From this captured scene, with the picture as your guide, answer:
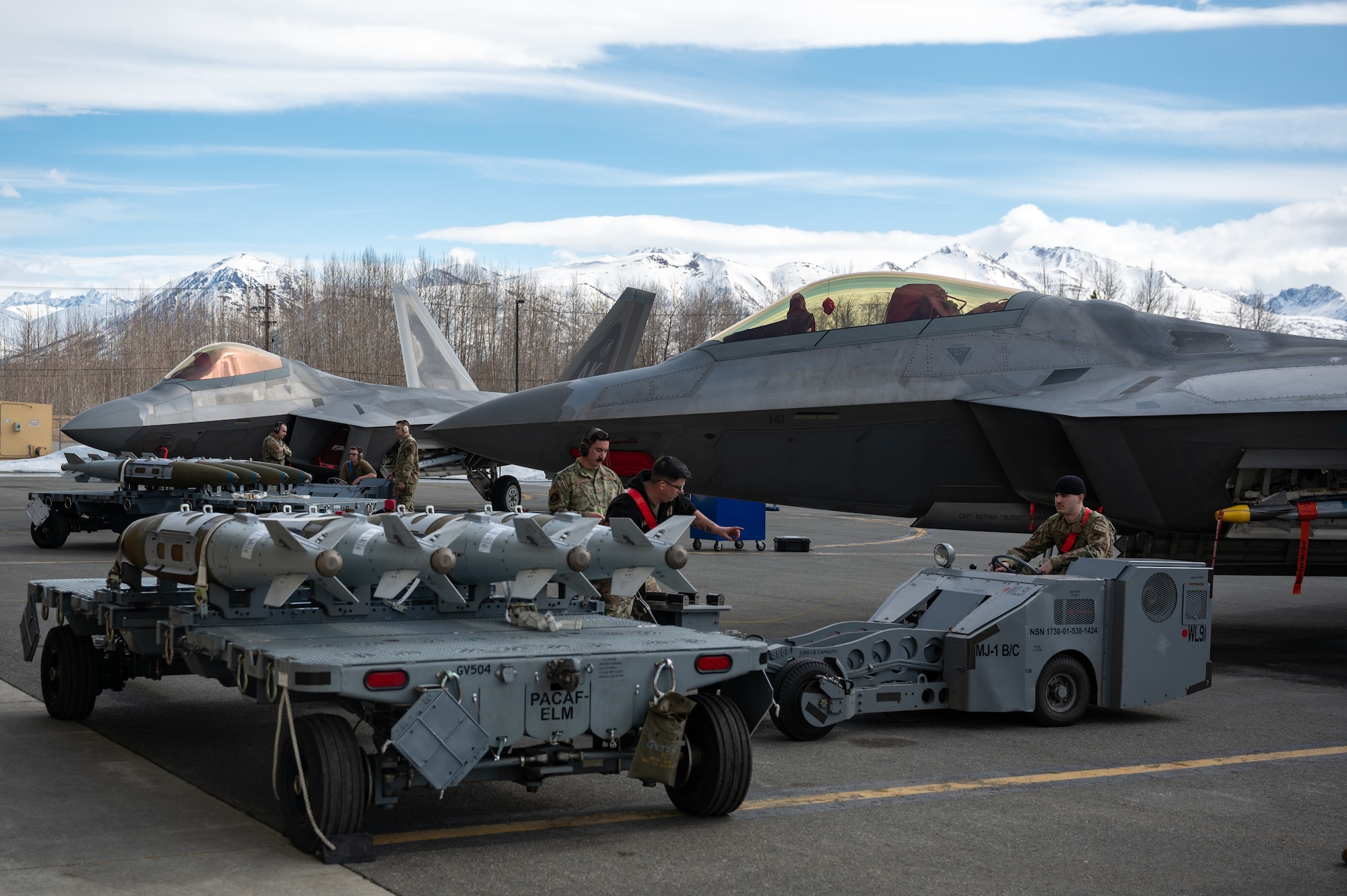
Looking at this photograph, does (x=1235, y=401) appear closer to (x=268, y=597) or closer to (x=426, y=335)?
(x=268, y=597)

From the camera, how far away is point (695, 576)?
15.0 meters

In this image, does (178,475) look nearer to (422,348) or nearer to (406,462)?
(406,462)

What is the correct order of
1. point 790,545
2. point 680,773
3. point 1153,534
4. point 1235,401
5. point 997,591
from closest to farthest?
point 680,773 → point 997,591 → point 1235,401 → point 1153,534 → point 790,545

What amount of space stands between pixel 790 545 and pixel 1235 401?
34.8 ft

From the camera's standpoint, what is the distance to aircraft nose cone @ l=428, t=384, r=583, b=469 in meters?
11.4

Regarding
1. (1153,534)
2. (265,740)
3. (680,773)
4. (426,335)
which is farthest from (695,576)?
(426,335)

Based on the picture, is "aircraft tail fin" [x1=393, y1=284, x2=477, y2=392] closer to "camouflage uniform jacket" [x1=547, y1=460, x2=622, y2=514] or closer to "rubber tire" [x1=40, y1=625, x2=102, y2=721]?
"camouflage uniform jacket" [x1=547, y1=460, x2=622, y2=514]

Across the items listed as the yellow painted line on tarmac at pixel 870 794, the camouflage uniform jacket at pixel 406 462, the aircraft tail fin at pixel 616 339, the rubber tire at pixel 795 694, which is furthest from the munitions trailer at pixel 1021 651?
the aircraft tail fin at pixel 616 339

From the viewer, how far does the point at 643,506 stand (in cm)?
731

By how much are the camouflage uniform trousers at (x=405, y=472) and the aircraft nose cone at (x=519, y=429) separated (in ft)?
15.7

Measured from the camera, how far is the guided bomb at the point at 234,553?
5121 millimetres

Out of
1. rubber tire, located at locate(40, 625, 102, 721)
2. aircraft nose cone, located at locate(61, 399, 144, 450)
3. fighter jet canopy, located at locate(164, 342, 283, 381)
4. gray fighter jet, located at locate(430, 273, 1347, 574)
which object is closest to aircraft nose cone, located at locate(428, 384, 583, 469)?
gray fighter jet, located at locate(430, 273, 1347, 574)

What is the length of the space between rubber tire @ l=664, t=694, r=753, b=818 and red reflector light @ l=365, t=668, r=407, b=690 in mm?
1302

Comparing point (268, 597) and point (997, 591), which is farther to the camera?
point (997, 591)
